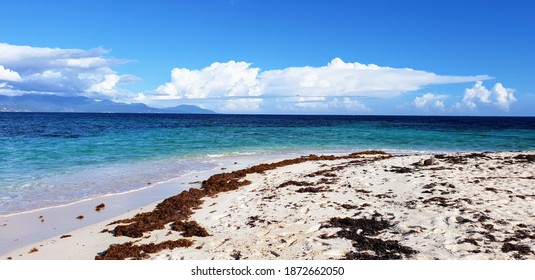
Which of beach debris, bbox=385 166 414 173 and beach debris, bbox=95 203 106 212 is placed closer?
beach debris, bbox=95 203 106 212

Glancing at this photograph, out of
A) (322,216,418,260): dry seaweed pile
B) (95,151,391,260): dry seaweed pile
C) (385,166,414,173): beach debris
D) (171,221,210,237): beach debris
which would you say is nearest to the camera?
(322,216,418,260): dry seaweed pile

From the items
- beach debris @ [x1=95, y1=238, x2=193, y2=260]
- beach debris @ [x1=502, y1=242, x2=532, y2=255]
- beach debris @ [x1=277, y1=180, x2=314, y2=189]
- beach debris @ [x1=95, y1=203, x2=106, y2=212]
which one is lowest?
beach debris @ [x1=95, y1=203, x2=106, y2=212]

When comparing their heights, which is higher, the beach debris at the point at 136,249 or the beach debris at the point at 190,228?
the beach debris at the point at 190,228

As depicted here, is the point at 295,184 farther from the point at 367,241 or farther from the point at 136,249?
the point at 136,249

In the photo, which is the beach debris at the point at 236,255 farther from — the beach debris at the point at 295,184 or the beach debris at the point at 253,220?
the beach debris at the point at 295,184

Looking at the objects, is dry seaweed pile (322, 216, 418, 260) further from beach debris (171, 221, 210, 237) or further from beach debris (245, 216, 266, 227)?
beach debris (171, 221, 210, 237)

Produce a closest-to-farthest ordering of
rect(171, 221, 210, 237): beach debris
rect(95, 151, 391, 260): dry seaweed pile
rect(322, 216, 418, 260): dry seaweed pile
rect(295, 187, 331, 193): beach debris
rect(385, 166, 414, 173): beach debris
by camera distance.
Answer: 1. rect(322, 216, 418, 260): dry seaweed pile
2. rect(95, 151, 391, 260): dry seaweed pile
3. rect(171, 221, 210, 237): beach debris
4. rect(295, 187, 331, 193): beach debris
5. rect(385, 166, 414, 173): beach debris

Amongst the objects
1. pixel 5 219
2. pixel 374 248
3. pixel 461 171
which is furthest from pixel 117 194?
pixel 461 171

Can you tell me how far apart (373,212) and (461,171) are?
294 inches

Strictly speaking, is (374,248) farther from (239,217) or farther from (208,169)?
(208,169)

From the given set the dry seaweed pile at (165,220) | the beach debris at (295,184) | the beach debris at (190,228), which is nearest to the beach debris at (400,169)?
the beach debris at (295,184)

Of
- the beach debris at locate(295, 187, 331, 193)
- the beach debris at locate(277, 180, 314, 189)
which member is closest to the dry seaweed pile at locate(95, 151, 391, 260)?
the beach debris at locate(277, 180, 314, 189)

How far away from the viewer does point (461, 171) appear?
1477 centimetres

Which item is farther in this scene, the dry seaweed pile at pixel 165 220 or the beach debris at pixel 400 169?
the beach debris at pixel 400 169
